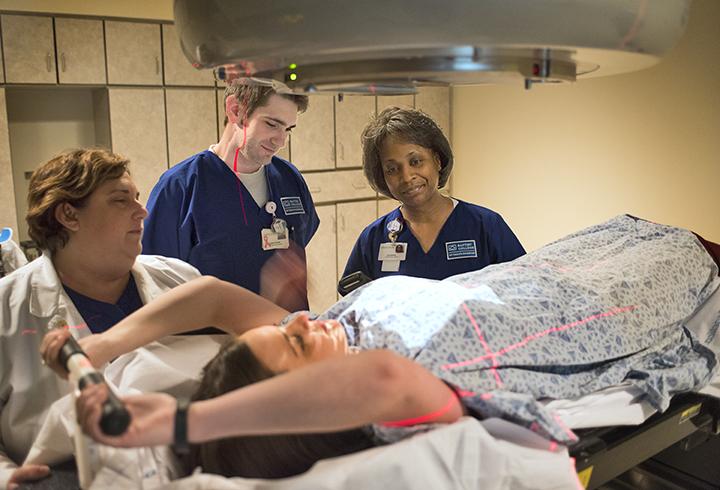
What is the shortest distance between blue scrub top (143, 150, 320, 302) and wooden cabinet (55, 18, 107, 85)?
2.05 m

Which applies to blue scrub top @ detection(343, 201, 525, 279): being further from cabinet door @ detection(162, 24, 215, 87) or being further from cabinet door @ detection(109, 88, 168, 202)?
cabinet door @ detection(162, 24, 215, 87)

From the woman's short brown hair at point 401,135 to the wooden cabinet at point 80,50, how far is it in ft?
8.02

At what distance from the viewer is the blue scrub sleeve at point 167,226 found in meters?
2.50

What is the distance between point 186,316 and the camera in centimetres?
170

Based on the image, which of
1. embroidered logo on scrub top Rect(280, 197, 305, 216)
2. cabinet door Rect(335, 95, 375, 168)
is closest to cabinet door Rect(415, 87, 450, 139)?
cabinet door Rect(335, 95, 375, 168)

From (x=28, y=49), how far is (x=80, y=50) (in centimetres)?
29

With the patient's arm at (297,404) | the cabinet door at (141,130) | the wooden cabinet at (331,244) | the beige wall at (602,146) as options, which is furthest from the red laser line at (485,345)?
the wooden cabinet at (331,244)

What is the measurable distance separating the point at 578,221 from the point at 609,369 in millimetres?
3374

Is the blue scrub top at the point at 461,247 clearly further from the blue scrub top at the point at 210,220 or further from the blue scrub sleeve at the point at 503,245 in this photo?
the blue scrub top at the point at 210,220

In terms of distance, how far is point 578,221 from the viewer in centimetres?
484

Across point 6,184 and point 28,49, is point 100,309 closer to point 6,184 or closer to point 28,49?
point 6,184

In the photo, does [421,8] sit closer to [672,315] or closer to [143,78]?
[672,315]

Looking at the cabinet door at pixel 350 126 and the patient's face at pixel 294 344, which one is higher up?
the cabinet door at pixel 350 126

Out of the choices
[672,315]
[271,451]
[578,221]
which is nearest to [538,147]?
[578,221]
